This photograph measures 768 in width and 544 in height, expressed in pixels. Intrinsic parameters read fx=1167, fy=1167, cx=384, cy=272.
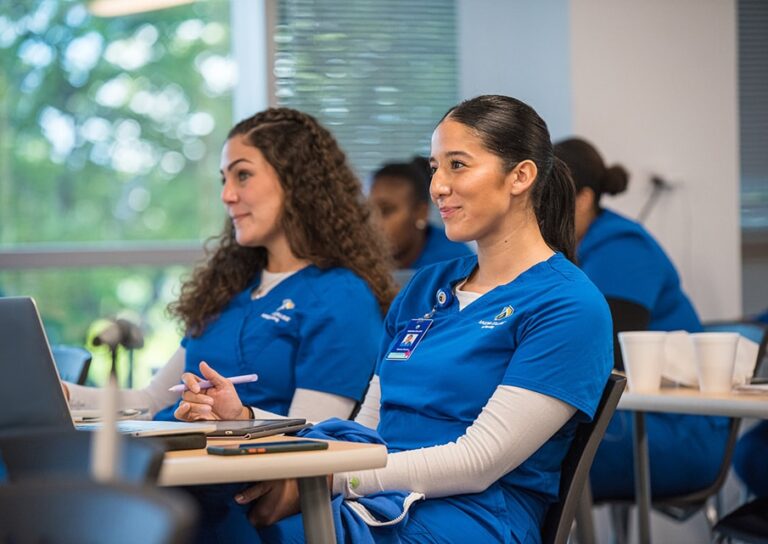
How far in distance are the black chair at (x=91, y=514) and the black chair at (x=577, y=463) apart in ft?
3.47

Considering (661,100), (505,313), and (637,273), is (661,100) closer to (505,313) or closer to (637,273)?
(637,273)

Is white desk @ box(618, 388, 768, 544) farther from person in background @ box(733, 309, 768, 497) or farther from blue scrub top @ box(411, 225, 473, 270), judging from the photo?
blue scrub top @ box(411, 225, 473, 270)

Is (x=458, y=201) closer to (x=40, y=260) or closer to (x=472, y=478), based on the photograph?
(x=472, y=478)

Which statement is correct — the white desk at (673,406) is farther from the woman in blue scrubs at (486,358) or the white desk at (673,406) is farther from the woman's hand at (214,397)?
the woman's hand at (214,397)

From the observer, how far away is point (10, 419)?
1527mm

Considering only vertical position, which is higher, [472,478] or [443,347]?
[443,347]

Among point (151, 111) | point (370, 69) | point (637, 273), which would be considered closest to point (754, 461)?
point (637, 273)

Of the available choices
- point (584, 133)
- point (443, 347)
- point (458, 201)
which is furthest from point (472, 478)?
point (584, 133)

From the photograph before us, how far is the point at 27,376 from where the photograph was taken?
1539 millimetres

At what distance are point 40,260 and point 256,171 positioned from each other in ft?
7.24

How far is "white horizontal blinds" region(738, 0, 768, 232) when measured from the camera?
4.93 m

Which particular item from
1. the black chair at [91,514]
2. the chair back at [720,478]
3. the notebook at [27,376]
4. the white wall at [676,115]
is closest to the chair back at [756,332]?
the chair back at [720,478]

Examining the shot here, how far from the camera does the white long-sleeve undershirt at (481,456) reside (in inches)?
71.2

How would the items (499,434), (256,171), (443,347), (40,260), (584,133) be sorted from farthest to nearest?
(40,260) → (584,133) → (256,171) → (443,347) → (499,434)
